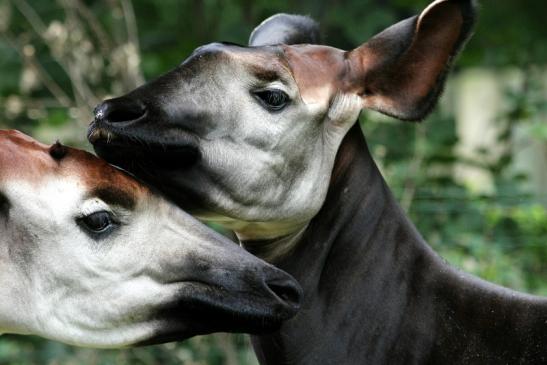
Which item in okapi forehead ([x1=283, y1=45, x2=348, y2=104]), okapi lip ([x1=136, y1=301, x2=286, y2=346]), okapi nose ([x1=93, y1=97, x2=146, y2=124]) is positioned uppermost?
okapi nose ([x1=93, y1=97, x2=146, y2=124])

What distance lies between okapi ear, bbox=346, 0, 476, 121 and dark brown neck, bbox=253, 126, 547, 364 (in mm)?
170

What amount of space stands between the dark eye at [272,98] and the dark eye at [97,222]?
0.51 metres

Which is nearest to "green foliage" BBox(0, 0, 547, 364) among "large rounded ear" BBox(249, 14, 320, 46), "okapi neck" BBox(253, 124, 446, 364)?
"large rounded ear" BBox(249, 14, 320, 46)

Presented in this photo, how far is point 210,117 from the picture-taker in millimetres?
2988

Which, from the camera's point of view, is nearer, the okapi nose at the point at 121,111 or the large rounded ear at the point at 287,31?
the okapi nose at the point at 121,111

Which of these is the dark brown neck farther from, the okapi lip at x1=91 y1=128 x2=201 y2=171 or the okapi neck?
the okapi lip at x1=91 y1=128 x2=201 y2=171

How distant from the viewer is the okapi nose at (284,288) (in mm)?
2852

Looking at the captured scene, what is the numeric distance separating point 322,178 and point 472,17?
618 millimetres

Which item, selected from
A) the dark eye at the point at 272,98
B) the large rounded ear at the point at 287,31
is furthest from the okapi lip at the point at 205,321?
the large rounded ear at the point at 287,31

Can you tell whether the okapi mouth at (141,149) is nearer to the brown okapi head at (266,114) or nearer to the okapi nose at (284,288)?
the brown okapi head at (266,114)

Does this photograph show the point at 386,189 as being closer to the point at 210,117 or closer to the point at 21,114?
the point at 210,117

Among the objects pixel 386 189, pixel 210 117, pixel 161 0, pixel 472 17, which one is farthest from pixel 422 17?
pixel 161 0

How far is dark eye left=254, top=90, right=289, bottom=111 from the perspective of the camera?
308 cm

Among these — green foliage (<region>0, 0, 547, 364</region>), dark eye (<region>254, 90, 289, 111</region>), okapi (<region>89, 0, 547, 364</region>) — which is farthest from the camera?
green foliage (<region>0, 0, 547, 364</region>)
